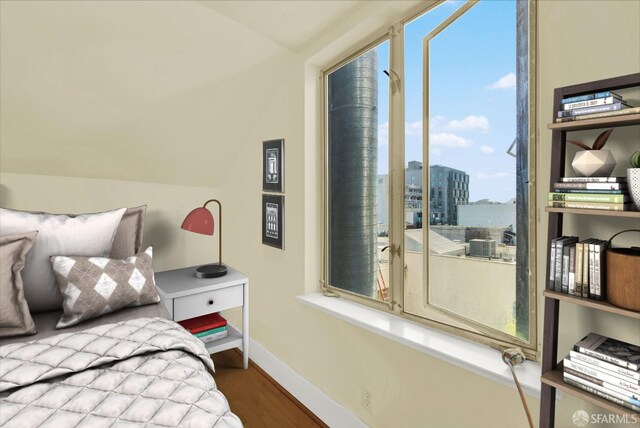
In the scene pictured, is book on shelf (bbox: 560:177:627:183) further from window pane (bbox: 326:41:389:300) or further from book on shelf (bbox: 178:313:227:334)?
book on shelf (bbox: 178:313:227:334)

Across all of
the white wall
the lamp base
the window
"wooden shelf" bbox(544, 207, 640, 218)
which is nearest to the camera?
"wooden shelf" bbox(544, 207, 640, 218)

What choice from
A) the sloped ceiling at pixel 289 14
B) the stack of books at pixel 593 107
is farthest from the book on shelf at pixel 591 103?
the sloped ceiling at pixel 289 14

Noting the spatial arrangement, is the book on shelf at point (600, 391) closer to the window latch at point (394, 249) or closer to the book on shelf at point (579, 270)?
the book on shelf at point (579, 270)

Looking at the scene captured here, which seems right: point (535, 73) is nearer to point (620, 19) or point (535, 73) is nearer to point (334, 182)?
point (620, 19)

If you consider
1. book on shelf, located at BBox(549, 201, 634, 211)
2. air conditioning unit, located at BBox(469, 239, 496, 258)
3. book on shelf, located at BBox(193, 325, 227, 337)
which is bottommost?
book on shelf, located at BBox(193, 325, 227, 337)

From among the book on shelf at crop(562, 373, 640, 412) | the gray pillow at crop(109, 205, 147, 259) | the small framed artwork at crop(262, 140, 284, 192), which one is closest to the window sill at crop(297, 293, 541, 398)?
the book on shelf at crop(562, 373, 640, 412)

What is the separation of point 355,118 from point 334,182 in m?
0.40

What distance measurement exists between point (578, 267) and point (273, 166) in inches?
72.6

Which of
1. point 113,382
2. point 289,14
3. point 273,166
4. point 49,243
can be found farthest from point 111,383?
point 289,14

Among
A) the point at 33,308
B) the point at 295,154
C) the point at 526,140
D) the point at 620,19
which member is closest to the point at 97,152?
the point at 33,308

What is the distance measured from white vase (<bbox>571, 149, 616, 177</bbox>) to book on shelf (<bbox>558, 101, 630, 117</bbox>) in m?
0.11

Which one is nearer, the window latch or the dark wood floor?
the window latch

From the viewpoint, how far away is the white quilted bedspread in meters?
0.86

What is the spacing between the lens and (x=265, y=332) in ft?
8.50
